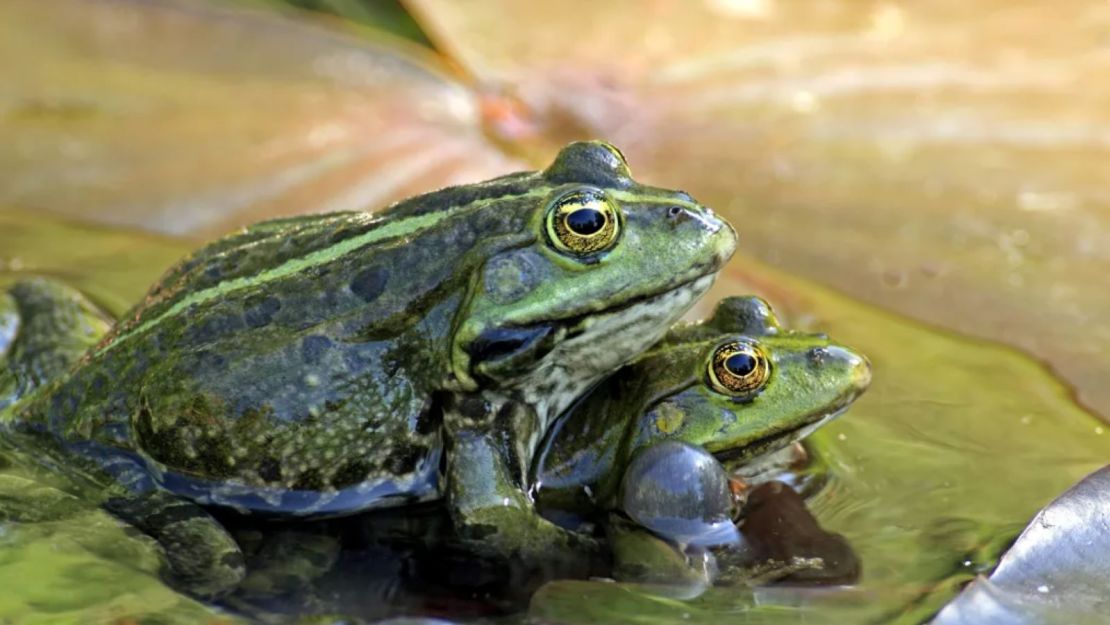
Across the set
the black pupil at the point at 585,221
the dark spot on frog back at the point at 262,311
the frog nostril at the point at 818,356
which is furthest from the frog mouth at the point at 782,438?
the dark spot on frog back at the point at 262,311

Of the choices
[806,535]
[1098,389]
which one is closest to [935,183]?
[1098,389]

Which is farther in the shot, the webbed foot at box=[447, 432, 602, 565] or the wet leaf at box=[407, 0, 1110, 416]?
the wet leaf at box=[407, 0, 1110, 416]

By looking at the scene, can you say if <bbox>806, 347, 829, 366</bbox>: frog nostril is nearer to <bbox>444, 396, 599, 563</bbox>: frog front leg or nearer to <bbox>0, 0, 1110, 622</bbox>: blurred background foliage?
<bbox>0, 0, 1110, 622</bbox>: blurred background foliage

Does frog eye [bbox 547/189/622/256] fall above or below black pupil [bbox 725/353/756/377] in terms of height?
above

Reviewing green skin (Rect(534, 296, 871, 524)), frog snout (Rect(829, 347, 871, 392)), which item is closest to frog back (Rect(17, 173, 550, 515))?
green skin (Rect(534, 296, 871, 524))

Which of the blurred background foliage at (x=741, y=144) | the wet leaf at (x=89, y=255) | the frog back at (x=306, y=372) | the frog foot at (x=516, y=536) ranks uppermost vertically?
the blurred background foliage at (x=741, y=144)

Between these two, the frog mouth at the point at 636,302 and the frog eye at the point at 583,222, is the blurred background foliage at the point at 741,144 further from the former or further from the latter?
the frog eye at the point at 583,222
